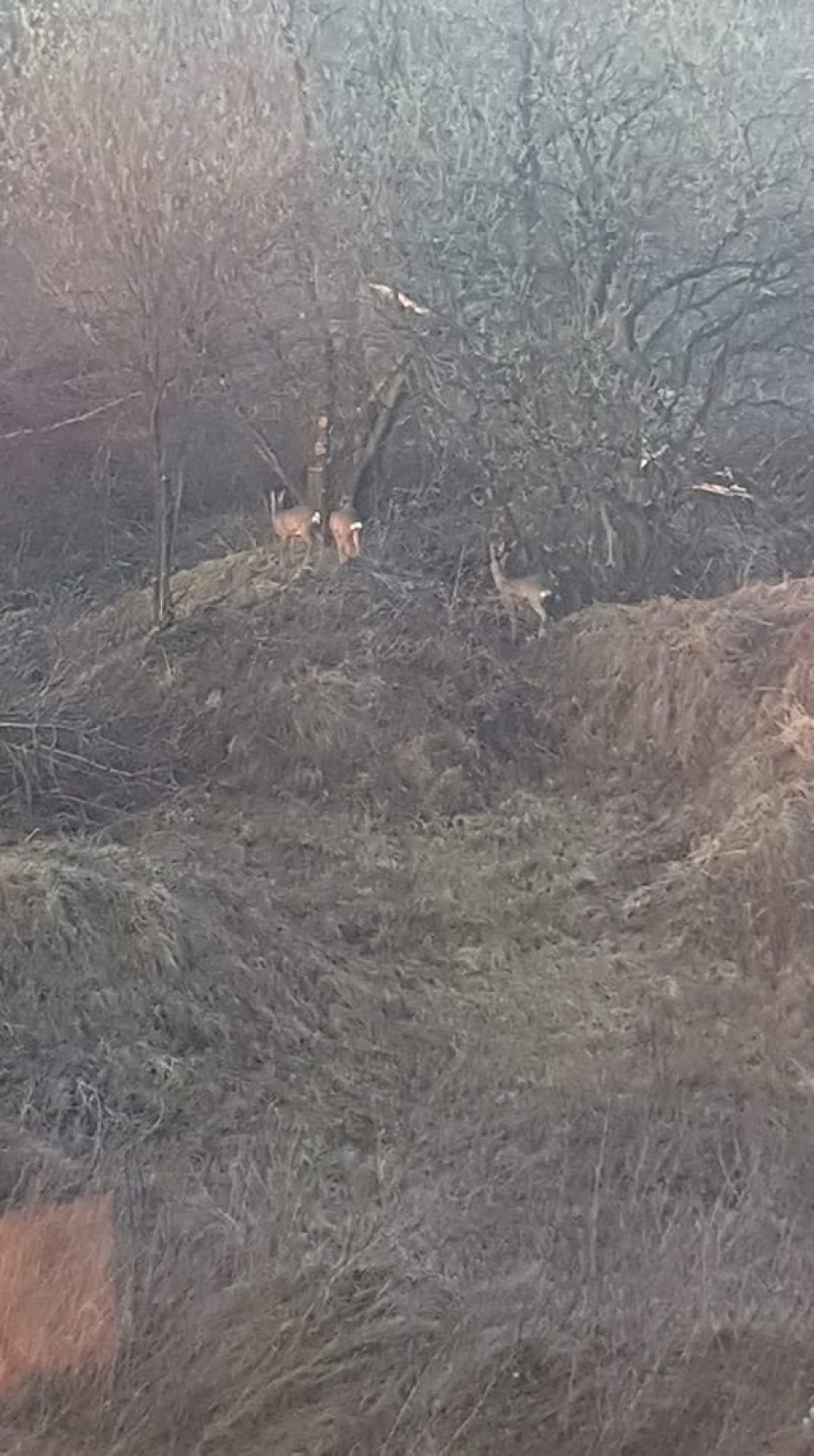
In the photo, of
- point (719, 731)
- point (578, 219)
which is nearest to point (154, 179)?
point (578, 219)

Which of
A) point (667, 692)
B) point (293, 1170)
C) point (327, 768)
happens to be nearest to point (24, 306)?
point (327, 768)

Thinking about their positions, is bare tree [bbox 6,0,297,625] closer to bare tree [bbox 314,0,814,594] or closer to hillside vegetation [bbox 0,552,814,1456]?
bare tree [bbox 314,0,814,594]

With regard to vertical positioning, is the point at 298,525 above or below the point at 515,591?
above

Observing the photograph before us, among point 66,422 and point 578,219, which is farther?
point 66,422

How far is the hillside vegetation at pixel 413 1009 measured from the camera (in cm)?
463

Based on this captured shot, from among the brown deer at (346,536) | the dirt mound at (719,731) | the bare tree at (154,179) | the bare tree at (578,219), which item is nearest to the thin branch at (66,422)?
the bare tree at (154,179)

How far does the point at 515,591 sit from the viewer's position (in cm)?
1094

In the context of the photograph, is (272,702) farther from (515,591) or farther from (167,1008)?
(167,1008)

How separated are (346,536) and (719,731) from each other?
3.52 m

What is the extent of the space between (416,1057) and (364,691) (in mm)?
3657

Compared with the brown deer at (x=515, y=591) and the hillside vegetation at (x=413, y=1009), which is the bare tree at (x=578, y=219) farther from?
the hillside vegetation at (x=413, y=1009)

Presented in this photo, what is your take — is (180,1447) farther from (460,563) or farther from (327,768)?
(460,563)

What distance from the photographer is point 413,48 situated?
11992mm

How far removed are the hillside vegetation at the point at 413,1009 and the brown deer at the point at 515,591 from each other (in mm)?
215
